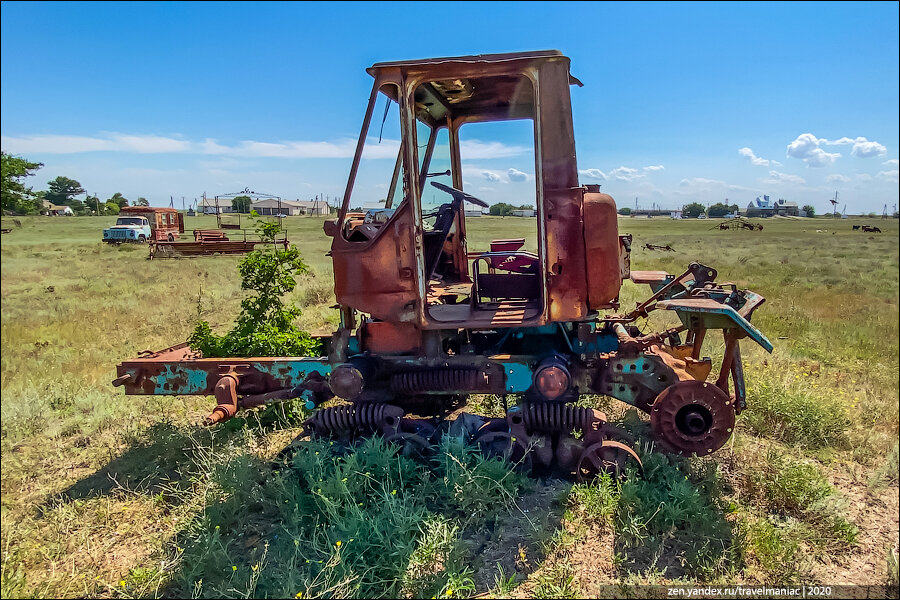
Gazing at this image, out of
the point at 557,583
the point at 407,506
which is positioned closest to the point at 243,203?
the point at 407,506

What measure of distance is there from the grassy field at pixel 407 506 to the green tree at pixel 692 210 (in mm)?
12965

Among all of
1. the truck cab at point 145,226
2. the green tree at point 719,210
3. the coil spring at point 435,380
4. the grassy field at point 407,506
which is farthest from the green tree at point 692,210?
the truck cab at point 145,226

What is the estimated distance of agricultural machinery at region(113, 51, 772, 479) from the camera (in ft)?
11.7

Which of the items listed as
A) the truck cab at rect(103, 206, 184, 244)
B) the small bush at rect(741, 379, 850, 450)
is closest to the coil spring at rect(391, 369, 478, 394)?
the small bush at rect(741, 379, 850, 450)

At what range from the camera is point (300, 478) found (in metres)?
3.99

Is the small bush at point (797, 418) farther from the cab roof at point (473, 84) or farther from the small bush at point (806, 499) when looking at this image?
the cab roof at point (473, 84)

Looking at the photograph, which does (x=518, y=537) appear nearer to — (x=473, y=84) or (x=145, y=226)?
(x=473, y=84)

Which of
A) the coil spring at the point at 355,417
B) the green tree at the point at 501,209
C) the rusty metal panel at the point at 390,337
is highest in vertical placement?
the green tree at the point at 501,209

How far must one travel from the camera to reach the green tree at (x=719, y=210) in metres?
16.2

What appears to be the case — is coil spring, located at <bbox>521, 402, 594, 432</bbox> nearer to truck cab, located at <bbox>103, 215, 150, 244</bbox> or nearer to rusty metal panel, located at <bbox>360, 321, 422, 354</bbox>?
rusty metal panel, located at <bbox>360, 321, 422, 354</bbox>

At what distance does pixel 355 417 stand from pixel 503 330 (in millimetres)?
1454

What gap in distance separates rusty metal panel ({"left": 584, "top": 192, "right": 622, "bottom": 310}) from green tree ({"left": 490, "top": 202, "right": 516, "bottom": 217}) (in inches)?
31.5

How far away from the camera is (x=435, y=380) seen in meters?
4.01

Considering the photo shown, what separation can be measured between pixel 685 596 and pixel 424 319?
236cm
